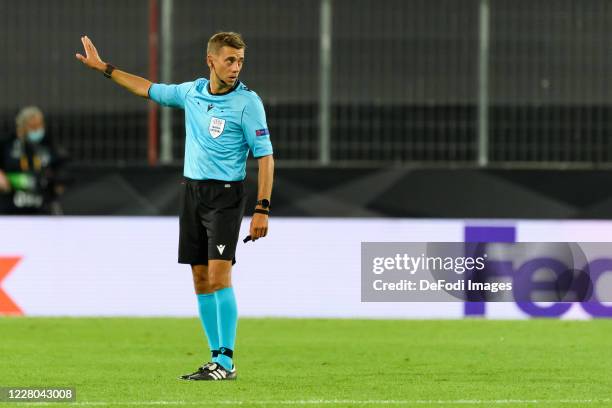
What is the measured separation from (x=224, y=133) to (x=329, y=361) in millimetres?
1980

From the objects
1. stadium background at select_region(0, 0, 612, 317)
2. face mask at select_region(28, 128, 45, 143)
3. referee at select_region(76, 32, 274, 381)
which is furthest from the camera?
face mask at select_region(28, 128, 45, 143)

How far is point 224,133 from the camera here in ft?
24.6

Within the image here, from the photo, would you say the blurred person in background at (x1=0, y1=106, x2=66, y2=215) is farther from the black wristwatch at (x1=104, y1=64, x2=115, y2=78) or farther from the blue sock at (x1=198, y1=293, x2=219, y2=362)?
the blue sock at (x1=198, y1=293, x2=219, y2=362)

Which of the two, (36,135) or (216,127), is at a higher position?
(216,127)

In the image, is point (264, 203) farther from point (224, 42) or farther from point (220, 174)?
point (224, 42)

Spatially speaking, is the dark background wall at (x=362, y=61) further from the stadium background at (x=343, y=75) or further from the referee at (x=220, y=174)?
the referee at (x=220, y=174)

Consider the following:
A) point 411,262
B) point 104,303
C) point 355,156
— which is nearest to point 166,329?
point 104,303

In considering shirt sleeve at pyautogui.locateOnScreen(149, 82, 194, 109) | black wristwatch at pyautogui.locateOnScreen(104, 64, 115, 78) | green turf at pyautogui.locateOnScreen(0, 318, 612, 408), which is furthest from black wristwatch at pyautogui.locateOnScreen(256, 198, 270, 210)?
black wristwatch at pyautogui.locateOnScreen(104, 64, 115, 78)

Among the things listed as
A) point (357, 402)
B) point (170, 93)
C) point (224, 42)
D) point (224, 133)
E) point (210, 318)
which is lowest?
A: point (357, 402)

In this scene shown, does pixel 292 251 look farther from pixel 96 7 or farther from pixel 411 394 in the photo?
pixel 411 394

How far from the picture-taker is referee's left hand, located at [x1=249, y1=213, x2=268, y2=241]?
288 inches

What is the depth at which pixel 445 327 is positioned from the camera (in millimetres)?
11172

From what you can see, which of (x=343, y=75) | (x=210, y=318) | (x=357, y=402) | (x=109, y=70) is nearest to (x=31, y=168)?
(x=343, y=75)

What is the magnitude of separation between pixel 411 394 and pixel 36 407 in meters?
1.86
